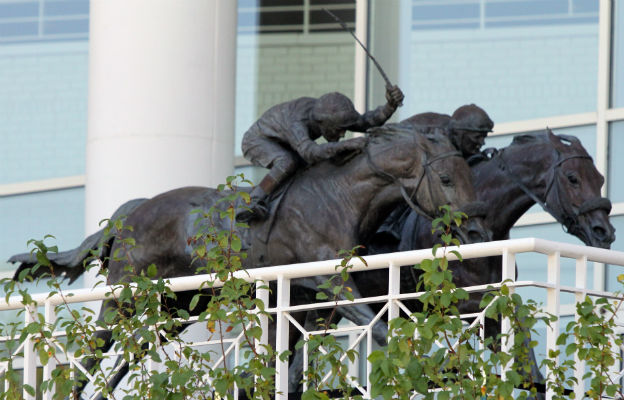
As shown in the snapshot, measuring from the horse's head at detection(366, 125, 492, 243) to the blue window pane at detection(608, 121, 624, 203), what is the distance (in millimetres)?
4385

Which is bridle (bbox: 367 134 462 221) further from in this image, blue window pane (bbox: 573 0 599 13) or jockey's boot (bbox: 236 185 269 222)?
blue window pane (bbox: 573 0 599 13)

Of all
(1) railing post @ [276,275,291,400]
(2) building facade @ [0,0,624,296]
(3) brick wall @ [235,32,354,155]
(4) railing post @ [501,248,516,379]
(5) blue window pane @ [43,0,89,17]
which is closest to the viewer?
(4) railing post @ [501,248,516,379]

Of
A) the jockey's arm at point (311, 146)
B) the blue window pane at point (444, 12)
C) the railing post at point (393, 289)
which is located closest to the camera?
the railing post at point (393, 289)

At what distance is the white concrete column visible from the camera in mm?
11656

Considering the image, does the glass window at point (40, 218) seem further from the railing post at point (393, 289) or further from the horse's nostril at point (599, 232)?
the railing post at point (393, 289)

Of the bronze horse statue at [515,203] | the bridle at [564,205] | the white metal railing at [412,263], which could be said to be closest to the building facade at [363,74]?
the bronze horse statue at [515,203]

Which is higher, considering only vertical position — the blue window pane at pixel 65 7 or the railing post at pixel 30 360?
the blue window pane at pixel 65 7

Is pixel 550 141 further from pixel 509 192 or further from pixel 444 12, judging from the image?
pixel 444 12

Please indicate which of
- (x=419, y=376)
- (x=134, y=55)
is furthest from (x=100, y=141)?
(x=419, y=376)

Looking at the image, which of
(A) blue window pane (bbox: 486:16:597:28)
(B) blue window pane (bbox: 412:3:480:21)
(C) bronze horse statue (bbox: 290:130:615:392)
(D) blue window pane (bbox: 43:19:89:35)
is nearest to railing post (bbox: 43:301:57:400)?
(C) bronze horse statue (bbox: 290:130:615:392)

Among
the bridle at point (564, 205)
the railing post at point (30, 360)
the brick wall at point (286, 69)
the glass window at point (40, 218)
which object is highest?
the brick wall at point (286, 69)

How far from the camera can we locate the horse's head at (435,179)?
29.4ft

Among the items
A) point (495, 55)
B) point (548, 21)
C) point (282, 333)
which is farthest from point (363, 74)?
point (282, 333)

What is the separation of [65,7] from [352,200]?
20.9ft
